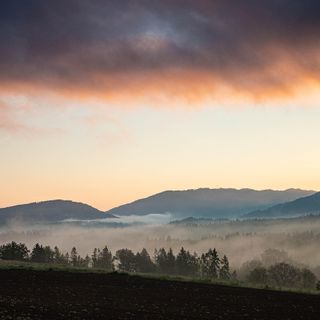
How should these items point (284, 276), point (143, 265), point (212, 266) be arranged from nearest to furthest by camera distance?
point (284, 276) → point (212, 266) → point (143, 265)

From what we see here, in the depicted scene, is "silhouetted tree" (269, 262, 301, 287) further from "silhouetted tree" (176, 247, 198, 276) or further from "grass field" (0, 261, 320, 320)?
"grass field" (0, 261, 320, 320)

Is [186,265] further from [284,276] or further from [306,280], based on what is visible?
[306,280]

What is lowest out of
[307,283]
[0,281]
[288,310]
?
[307,283]

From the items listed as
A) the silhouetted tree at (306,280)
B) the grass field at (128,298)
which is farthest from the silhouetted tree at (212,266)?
the grass field at (128,298)

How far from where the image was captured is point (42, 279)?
6419 cm

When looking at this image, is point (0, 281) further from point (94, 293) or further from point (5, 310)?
point (5, 310)

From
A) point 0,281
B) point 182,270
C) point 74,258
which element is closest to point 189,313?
point 0,281

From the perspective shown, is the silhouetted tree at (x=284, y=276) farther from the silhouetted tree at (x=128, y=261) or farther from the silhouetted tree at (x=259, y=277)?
the silhouetted tree at (x=128, y=261)

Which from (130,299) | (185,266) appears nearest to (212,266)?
(185,266)

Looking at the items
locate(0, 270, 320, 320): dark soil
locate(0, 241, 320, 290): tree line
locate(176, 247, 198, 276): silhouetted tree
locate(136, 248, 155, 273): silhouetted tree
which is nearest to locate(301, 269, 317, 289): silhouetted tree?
locate(0, 241, 320, 290): tree line

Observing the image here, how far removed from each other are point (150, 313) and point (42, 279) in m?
26.8

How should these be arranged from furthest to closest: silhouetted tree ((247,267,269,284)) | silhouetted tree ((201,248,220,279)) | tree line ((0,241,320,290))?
silhouetted tree ((201,248,220,279))
tree line ((0,241,320,290))
silhouetted tree ((247,267,269,284))

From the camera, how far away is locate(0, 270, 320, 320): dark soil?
A: 1597 inches

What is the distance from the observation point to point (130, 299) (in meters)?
50.9
